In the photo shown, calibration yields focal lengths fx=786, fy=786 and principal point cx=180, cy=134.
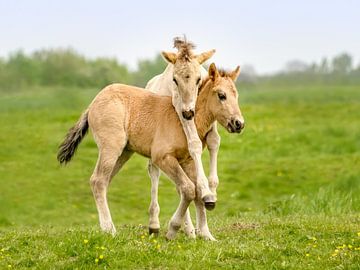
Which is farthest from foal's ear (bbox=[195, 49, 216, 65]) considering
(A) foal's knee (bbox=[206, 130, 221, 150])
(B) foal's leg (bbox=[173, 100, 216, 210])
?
(A) foal's knee (bbox=[206, 130, 221, 150])

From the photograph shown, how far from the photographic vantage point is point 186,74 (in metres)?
9.34

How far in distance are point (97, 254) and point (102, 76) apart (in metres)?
44.1

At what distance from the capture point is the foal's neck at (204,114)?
9.86 metres

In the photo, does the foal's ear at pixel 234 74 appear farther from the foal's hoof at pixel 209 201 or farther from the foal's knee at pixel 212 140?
the foal's hoof at pixel 209 201

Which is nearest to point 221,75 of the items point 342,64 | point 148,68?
point 342,64

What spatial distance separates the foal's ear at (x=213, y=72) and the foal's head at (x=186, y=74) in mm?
192

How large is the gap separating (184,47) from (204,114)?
0.91 metres

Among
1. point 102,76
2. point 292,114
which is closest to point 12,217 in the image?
point 292,114

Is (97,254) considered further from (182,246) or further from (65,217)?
(65,217)

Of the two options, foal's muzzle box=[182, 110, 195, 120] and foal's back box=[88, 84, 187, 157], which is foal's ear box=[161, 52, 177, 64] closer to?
foal's back box=[88, 84, 187, 157]

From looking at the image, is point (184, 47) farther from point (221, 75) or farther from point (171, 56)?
point (221, 75)

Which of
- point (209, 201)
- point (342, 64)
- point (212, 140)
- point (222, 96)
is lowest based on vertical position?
point (342, 64)

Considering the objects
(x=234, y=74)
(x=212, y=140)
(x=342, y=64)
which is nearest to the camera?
(x=234, y=74)

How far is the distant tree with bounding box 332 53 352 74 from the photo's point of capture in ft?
138
